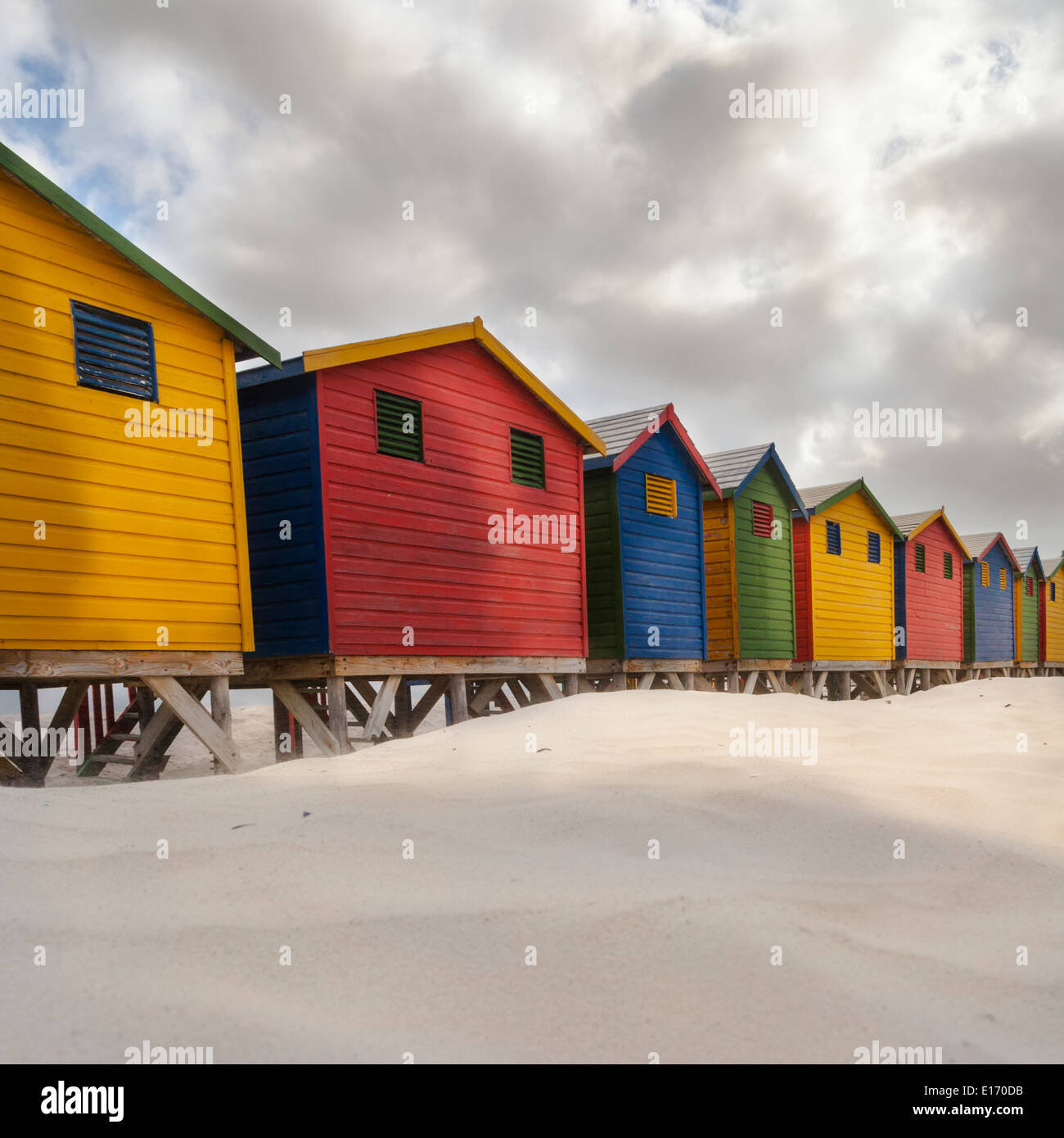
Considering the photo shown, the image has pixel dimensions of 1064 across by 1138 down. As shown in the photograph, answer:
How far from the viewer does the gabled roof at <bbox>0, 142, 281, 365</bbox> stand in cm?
730

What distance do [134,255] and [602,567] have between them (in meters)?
8.53

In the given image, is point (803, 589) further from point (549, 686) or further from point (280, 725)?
point (280, 725)

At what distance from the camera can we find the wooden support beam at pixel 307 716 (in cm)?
976

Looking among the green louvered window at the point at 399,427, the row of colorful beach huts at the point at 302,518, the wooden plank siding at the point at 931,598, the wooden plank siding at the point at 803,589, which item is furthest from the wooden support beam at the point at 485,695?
the wooden plank siding at the point at 931,598

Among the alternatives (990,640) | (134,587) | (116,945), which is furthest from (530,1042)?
(990,640)

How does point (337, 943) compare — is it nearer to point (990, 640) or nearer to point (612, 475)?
point (612, 475)

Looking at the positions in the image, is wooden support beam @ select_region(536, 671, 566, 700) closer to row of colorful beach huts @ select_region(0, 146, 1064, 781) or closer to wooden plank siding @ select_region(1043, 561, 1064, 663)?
row of colorful beach huts @ select_region(0, 146, 1064, 781)

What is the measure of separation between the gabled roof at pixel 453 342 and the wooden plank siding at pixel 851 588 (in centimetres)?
921

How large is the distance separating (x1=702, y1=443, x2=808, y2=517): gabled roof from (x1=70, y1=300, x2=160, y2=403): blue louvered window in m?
11.5

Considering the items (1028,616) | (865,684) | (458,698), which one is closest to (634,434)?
(458,698)

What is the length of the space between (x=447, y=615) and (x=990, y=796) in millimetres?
6901

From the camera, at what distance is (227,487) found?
882 centimetres

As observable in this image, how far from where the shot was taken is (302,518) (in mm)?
9727

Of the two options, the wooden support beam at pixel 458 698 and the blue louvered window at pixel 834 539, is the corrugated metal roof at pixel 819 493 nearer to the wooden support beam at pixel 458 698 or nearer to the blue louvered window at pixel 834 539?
the blue louvered window at pixel 834 539
